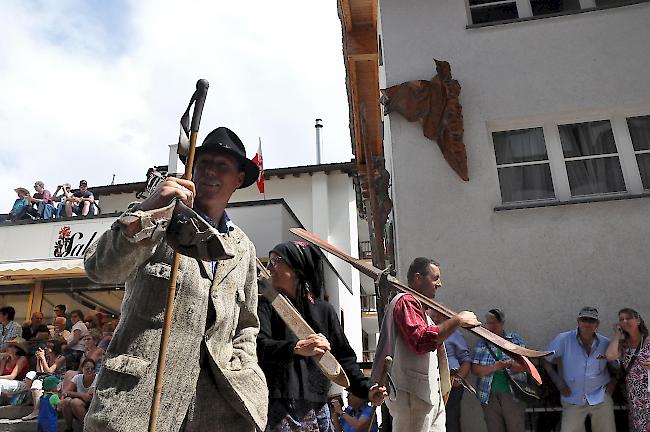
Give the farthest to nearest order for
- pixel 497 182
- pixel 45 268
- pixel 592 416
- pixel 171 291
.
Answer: pixel 45 268, pixel 497 182, pixel 592 416, pixel 171 291

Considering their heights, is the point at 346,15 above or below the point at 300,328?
above

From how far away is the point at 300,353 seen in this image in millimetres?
2461

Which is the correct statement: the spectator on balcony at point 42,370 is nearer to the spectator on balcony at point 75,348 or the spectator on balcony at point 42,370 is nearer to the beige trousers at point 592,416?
the spectator on balcony at point 75,348

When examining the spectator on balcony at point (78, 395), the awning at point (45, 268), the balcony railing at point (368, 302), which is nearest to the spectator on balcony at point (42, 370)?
the spectator on balcony at point (78, 395)

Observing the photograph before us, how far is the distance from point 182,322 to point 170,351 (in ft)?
0.33

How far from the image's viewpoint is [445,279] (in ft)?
22.3

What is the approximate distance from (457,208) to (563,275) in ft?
5.17

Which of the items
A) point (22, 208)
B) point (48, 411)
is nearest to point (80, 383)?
point (48, 411)

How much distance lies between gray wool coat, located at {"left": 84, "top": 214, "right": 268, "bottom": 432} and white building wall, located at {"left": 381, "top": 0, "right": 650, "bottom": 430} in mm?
5298

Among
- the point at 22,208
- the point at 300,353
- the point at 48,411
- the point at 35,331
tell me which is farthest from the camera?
the point at 22,208

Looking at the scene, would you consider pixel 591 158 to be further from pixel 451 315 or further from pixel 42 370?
pixel 42 370

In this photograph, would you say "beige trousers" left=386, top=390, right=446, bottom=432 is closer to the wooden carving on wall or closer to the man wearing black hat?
the man wearing black hat

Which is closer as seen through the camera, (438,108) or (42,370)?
(438,108)

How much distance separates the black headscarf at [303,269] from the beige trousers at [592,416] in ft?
12.1
